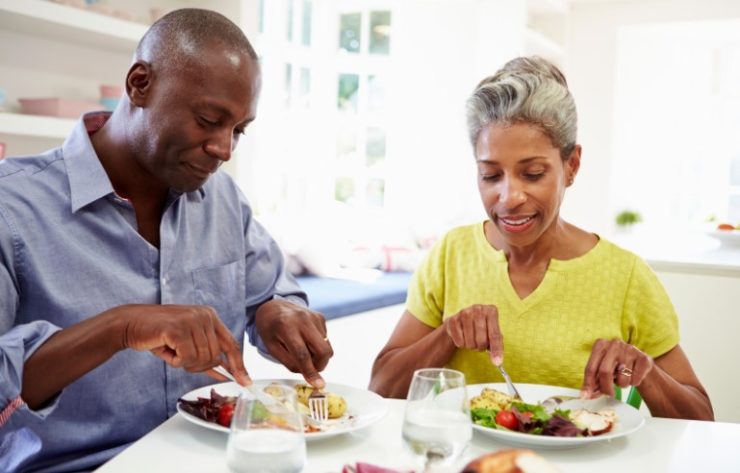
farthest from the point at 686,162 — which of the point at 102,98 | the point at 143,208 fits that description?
the point at 143,208

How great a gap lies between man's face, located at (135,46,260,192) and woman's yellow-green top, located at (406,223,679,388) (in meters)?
0.68

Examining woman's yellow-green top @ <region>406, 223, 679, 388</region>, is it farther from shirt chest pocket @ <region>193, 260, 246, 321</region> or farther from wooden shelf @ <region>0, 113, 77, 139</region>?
wooden shelf @ <region>0, 113, 77, 139</region>

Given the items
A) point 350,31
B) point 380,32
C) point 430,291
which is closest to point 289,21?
point 350,31

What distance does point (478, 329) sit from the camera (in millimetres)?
1473

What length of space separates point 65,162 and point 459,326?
31.2 inches

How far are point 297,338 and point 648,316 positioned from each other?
75 cm

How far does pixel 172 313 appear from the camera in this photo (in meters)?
1.19

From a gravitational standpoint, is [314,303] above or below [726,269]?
below

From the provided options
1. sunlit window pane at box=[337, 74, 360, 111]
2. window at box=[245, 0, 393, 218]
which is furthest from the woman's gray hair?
sunlit window pane at box=[337, 74, 360, 111]

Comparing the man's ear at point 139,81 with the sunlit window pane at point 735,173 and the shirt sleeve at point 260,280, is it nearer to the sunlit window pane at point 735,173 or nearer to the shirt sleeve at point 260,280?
the shirt sleeve at point 260,280

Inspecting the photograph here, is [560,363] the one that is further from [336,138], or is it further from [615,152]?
[615,152]

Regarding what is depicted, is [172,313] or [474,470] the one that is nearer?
[474,470]

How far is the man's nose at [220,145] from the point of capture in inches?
56.9

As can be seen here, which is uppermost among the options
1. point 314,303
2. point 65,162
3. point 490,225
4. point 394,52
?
point 394,52
